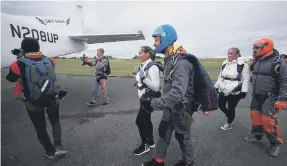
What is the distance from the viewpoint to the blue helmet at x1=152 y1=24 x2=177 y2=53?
7.13 feet

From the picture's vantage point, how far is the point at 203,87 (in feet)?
7.10

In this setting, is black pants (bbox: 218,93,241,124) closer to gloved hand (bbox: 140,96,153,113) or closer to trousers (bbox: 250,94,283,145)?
trousers (bbox: 250,94,283,145)

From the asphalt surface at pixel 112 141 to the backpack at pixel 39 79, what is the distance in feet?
3.52

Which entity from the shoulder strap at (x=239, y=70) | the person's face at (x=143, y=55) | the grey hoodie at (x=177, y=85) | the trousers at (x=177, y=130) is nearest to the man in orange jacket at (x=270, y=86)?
the shoulder strap at (x=239, y=70)

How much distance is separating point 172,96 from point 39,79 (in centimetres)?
198

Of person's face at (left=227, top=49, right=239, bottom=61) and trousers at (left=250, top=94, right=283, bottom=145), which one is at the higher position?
person's face at (left=227, top=49, right=239, bottom=61)

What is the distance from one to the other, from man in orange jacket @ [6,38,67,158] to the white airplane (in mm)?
3520

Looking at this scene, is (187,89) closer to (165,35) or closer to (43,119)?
(165,35)

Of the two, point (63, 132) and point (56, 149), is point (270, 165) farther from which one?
point (63, 132)

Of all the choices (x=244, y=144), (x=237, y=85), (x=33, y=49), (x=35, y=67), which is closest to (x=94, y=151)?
(x=35, y=67)

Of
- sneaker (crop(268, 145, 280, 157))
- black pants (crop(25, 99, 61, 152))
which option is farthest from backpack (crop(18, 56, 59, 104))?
sneaker (crop(268, 145, 280, 157))

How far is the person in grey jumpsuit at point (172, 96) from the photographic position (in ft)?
6.42

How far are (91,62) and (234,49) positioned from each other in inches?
155

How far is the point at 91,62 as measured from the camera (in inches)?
215
